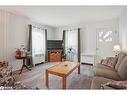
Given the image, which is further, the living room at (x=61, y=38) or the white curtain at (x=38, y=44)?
the white curtain at (x=38, y=44)

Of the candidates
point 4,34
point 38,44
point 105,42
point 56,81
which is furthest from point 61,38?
point 56,81

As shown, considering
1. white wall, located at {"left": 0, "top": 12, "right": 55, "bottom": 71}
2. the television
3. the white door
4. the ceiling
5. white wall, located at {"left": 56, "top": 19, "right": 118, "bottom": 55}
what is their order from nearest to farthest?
the ceiling < white wall, located at {"left": 0, "top": 12, "right": 55, "bottom": 71} < the white door < white wall, located at {"left": 56, "top": 19, "right": 118, "bottom": 55} < the television

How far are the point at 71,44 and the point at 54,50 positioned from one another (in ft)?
3.55

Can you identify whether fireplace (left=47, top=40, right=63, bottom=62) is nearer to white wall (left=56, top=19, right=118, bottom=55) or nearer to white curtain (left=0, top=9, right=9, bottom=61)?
white wall (left=56, top=19, right=118, bottom=55)

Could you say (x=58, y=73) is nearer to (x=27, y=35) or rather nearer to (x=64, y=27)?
(x=27, y=35)

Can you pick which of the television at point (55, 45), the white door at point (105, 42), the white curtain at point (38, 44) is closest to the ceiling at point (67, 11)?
the white door at point (105, 42)

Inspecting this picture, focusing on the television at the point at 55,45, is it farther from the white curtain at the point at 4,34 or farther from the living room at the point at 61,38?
the white curtain at the point at 4,34

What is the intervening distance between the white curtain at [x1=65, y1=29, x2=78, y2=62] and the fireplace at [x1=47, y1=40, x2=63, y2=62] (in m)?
0.39

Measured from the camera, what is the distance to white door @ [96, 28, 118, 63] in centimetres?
518

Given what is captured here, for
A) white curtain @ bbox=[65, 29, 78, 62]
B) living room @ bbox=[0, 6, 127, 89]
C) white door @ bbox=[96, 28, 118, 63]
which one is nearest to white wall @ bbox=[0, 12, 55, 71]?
living room @ bbox=[0, 6, 127, 89]

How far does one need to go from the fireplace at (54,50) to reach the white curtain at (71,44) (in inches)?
15.4

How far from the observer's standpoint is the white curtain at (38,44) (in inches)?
211

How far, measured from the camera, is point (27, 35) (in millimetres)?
5023
